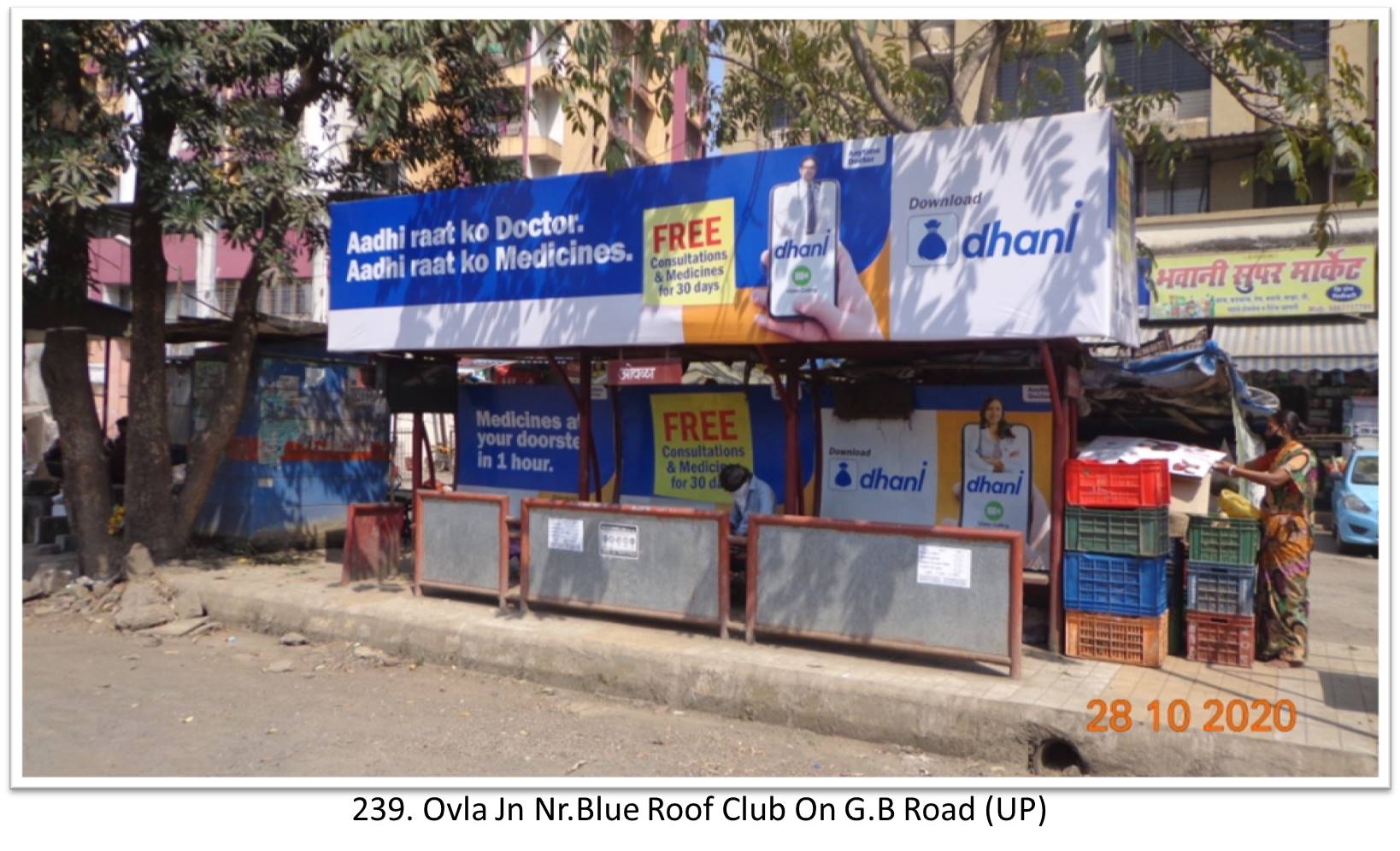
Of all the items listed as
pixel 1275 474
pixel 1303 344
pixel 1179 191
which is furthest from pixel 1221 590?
pixel 1179 191

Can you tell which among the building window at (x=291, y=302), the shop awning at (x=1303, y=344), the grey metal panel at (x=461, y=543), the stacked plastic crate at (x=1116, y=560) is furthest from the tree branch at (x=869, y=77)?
the building window at (x=291, y=302)

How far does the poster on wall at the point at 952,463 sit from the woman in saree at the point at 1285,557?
4.73ft

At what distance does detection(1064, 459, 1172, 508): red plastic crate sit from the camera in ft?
22.2

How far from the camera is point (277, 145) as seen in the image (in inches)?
397

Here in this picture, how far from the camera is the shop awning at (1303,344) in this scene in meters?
17.7

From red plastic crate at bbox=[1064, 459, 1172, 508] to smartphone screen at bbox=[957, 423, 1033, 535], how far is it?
3.64ft

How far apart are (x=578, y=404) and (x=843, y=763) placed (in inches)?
189

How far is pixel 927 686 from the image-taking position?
6.39 m

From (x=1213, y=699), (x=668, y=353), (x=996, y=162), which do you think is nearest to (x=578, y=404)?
(x=668, y=353)

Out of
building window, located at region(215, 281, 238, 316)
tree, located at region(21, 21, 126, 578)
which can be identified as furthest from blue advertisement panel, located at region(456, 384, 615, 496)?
building window, located at region(215, 281, 238, 316)

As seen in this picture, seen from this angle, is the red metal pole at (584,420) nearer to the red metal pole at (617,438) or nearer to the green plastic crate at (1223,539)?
the red metal pole at (617,438)

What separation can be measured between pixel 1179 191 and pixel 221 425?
755 inches

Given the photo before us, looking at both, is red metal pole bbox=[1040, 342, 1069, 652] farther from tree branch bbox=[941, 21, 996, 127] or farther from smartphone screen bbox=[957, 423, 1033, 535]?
tree branch bbox=[941, 21, 996, 127]
